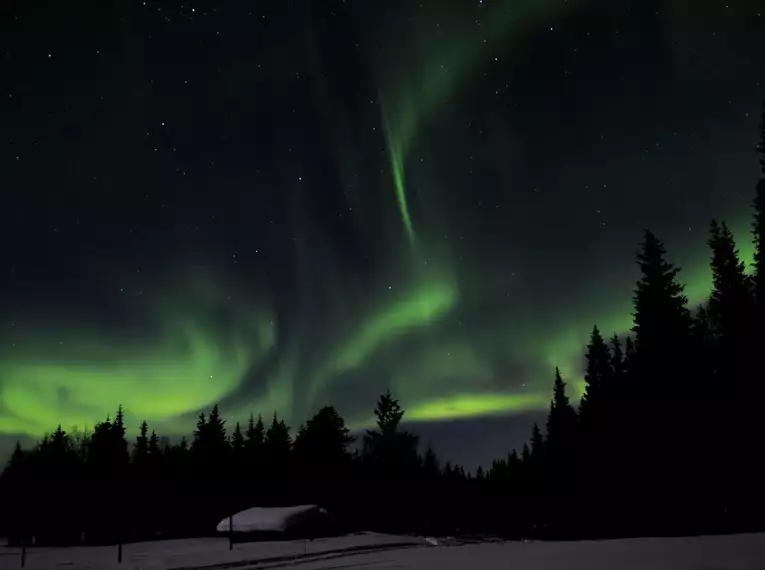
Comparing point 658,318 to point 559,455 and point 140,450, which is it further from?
point 140,450

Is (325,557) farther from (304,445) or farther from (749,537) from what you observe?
(304,445)

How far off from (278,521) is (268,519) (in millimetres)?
662

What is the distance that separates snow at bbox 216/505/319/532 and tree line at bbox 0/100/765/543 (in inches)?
185

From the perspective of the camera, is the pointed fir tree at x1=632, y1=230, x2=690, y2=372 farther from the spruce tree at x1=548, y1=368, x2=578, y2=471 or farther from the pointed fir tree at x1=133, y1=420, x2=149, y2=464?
the pointed fir tree at x1=133, y1=420, x2=149, y2=464

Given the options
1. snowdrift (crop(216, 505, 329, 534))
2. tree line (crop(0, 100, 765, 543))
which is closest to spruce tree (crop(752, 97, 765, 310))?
tree line (crop(0, 100, 765, 543))

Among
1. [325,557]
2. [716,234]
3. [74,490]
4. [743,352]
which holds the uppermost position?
[716,234]

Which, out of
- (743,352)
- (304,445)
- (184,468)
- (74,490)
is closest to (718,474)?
(743,352)

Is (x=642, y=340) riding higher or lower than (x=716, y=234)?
lower

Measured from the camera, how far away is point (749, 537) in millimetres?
15078

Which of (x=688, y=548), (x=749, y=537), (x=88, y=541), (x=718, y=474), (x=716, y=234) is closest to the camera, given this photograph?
(x=688, y=548)

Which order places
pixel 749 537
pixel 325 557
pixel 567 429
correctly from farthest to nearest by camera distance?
1. pixel 567 429
2. pixel 325 557
3. pixel 749 537

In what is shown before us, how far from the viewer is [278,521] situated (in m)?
31.3

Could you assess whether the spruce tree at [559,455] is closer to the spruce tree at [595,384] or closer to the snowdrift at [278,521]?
the spruce tree at [595,384]

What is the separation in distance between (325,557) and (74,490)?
21.5 m
